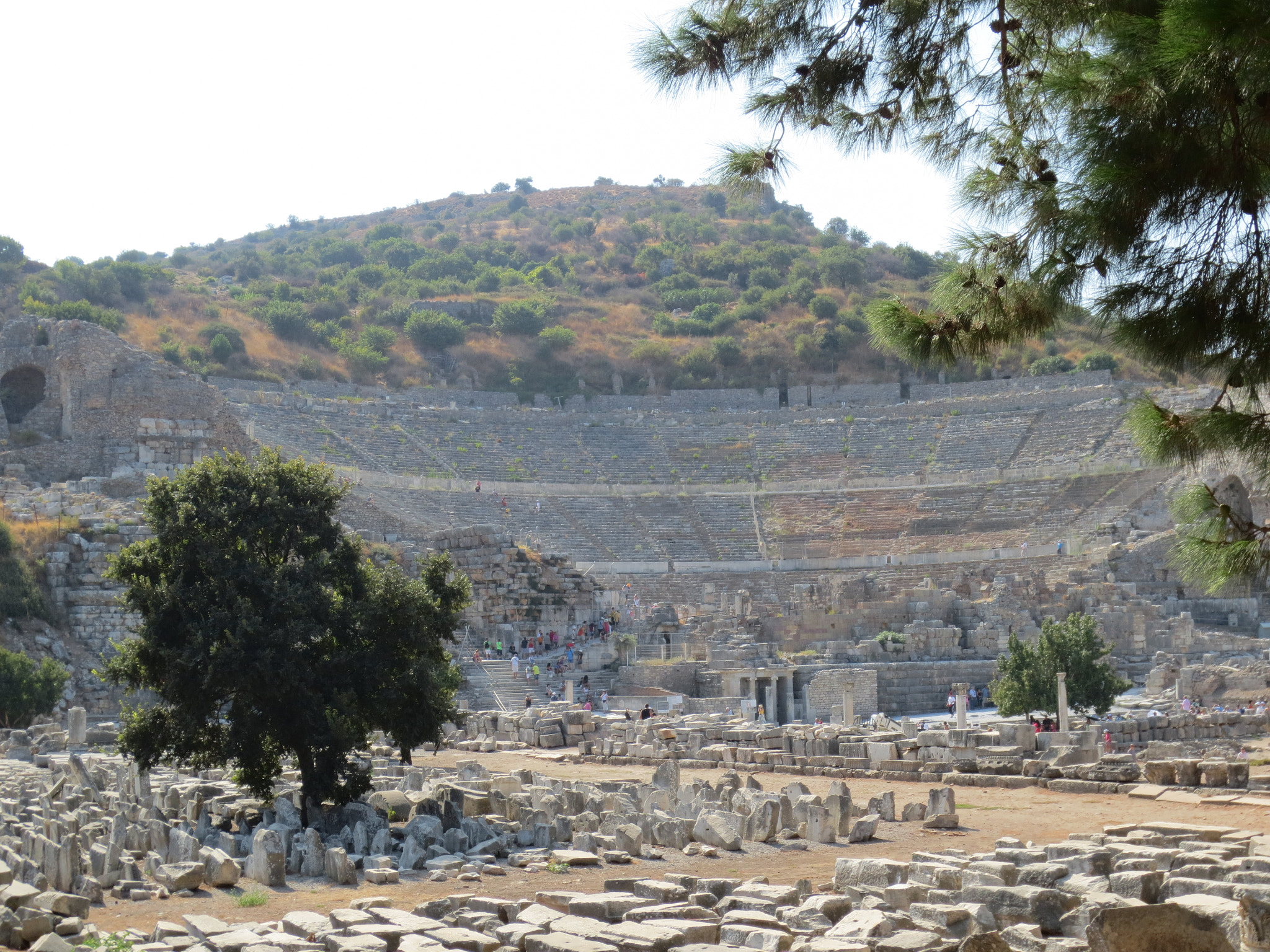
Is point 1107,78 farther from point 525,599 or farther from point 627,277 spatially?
point 627,277

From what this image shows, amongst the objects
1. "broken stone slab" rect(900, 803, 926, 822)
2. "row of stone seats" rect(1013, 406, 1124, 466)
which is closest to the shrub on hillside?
"broken stone slab" rect(900, 803, 926, 822)

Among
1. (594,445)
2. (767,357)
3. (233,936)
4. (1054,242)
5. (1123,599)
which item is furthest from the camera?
(767,357)

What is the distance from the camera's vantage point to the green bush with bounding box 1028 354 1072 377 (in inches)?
2492

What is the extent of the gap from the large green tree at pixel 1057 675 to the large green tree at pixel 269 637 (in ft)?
41.3

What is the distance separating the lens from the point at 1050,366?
6356cm

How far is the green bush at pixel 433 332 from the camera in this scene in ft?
236

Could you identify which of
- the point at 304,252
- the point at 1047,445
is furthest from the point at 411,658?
the point at 304,252

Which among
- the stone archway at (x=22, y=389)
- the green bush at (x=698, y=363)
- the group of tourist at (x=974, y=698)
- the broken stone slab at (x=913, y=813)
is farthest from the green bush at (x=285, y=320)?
the broken stone slab at (x=913, y=813)

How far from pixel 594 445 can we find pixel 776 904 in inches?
1773

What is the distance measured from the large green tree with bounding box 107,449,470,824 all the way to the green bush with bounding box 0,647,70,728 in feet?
35.6

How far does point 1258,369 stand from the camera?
666 cm

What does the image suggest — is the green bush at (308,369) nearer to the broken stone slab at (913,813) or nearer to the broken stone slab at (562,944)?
the broken stone slab at (913,813)

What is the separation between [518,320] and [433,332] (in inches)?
217

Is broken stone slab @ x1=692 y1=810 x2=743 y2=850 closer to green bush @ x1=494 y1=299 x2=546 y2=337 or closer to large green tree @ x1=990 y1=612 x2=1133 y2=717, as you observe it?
large green tree @ x1=990 y1=612 x2=1133 y2=717
